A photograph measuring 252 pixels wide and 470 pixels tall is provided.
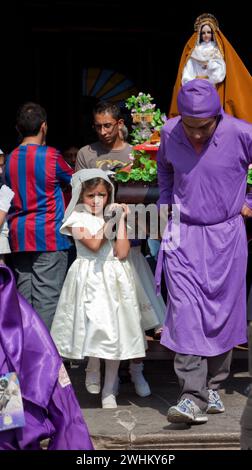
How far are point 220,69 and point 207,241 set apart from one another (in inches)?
64.0

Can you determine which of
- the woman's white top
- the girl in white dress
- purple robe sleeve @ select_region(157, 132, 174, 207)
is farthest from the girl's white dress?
the woman's white top

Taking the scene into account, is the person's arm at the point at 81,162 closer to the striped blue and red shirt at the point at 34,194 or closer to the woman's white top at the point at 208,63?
the striped blue and red shirt at the point at 34,194

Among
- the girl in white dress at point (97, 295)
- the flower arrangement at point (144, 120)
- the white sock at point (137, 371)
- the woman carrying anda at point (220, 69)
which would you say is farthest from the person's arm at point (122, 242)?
the woman carrying anda at point (220, 69)

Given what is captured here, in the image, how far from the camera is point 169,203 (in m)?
5.45

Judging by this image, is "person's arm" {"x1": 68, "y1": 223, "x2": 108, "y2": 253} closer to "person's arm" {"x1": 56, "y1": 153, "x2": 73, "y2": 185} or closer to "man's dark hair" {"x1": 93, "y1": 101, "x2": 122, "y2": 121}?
"person's arm" {"x1": 56, "y1": 153, "x2": 73, "y2": 185}

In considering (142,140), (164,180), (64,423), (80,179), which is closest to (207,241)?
(164,180)

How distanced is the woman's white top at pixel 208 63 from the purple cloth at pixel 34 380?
3342mm

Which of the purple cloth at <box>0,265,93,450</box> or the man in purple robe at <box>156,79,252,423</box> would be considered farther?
the man in purple robe at <box>156,79,252,423</box>

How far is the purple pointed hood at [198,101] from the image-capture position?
507 cm

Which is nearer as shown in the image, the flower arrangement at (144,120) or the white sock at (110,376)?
the white sock at (110,376)

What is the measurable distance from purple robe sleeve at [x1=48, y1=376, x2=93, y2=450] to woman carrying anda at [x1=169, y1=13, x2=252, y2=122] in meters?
3.26

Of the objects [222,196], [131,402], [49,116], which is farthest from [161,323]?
[49,116]

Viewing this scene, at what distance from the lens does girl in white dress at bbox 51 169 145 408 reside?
5422mm

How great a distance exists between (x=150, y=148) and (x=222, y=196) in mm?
697
